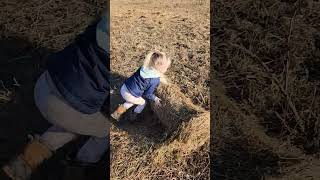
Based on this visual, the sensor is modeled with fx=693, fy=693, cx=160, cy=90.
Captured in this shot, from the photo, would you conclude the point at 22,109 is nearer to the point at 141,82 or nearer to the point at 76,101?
the point at 76,101

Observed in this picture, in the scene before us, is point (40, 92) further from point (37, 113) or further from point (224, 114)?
point (224, 114)

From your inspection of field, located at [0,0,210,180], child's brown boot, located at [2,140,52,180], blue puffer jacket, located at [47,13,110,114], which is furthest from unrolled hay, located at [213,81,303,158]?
child's brown boot, located at [2,140,52,180]

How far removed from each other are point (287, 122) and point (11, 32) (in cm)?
179

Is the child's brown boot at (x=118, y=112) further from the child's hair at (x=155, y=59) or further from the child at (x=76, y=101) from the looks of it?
the child's hair at (x=155, y=59)

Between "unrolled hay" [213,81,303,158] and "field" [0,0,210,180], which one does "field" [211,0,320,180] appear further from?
"field" [0,0,210,180]

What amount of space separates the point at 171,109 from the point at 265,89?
2.26ft

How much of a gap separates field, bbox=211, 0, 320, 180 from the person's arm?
0.42m

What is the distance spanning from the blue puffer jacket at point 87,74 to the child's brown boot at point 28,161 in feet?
1.02

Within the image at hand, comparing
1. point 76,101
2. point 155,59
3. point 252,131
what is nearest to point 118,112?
point 76,101

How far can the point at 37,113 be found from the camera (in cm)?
407

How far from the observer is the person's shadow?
402 centimetres

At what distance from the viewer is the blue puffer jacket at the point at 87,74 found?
3934mm

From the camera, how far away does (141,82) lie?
12.9 feet

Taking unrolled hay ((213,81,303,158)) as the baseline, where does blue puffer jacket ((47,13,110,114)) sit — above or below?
above
